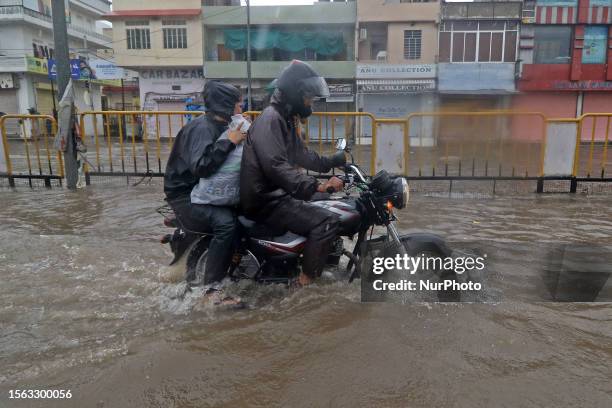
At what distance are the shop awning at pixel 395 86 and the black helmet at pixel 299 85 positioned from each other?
79.8 feet

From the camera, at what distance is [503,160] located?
8.88 m

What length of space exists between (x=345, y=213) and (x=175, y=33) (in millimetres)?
29887

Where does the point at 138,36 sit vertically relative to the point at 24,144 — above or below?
above

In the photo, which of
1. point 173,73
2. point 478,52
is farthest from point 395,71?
point 173,73

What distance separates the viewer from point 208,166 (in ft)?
11.3

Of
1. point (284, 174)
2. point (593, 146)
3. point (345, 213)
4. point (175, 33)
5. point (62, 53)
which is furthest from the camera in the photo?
point (175, 33)

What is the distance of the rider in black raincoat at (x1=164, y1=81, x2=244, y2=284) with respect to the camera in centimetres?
346

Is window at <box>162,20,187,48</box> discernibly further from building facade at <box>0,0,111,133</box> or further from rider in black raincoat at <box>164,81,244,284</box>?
rider in black raincoat at <box>164,81,244,284</box>

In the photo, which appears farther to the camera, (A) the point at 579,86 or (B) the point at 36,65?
(B) the point at 36,65

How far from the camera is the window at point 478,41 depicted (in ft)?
86.0

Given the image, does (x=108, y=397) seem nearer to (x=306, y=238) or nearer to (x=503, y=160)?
(x=306, y=238)

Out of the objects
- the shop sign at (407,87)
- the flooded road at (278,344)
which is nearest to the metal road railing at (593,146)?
the flooded road at (278,344)

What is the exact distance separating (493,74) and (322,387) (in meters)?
26.9

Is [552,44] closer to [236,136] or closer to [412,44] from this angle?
[412,44]
